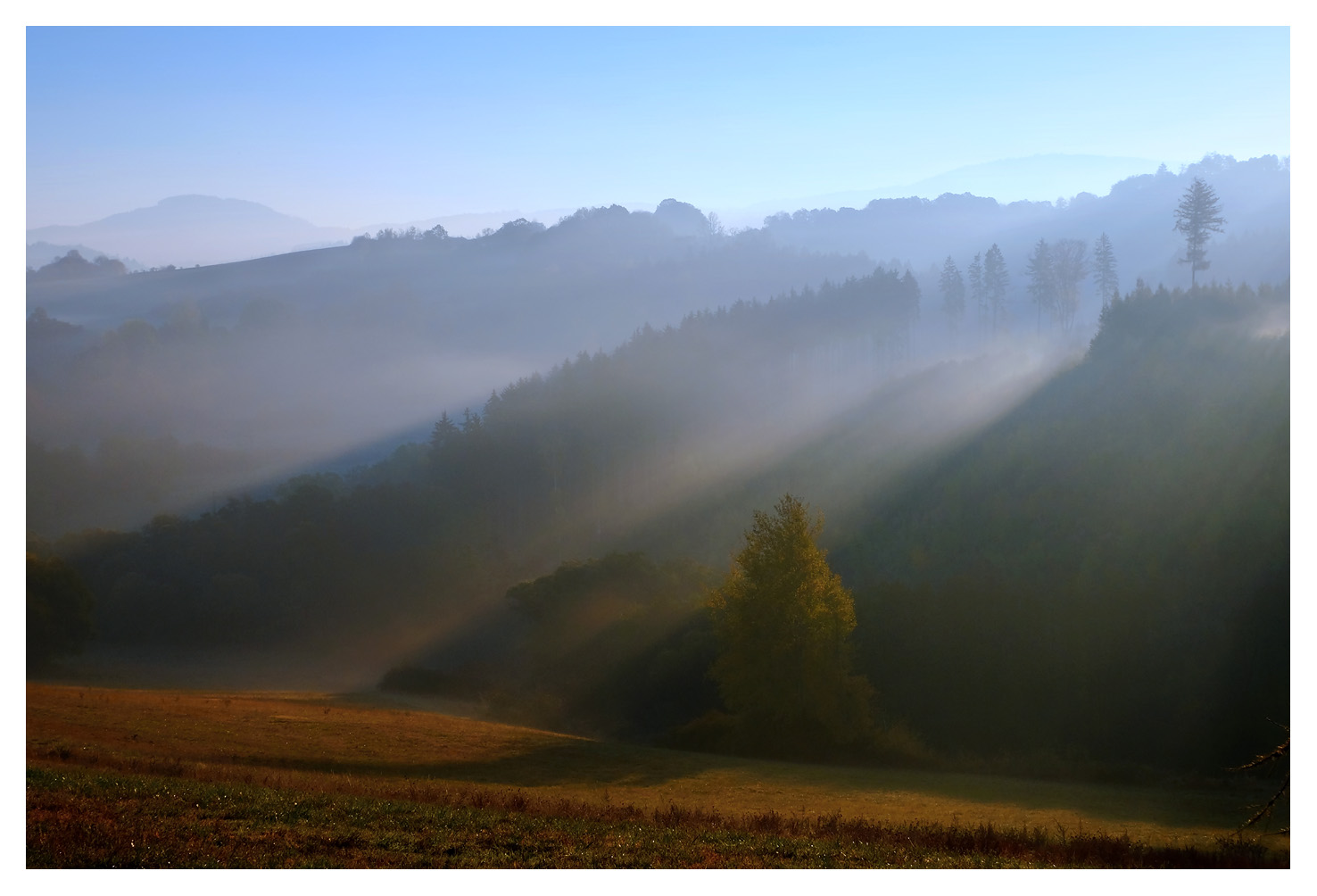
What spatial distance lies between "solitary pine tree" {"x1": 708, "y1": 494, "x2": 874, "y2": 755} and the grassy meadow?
4028 mm

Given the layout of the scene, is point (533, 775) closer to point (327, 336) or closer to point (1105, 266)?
point (1105, 266)

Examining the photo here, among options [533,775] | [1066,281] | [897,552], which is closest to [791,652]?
[533,775]

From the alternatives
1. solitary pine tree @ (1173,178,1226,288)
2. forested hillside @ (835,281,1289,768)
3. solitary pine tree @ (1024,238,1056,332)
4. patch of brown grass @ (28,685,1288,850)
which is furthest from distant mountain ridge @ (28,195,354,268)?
solitary pine tree @ (1024,238,1056,332)

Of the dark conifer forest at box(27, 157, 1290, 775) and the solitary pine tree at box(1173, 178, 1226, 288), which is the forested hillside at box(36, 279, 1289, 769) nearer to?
the dark conifer forest at box(27, 157, 1290, 775)

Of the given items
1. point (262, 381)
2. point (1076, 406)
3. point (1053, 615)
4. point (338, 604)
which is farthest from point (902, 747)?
point (262, 381)

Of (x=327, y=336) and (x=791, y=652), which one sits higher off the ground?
(x=327, y=336)

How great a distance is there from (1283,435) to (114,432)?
99.8m

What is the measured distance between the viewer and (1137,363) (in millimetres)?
55562

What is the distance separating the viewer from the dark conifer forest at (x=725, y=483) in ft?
114

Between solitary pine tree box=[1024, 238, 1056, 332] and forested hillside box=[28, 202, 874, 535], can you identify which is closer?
forested hillside box=[28, 202, 874, 535]

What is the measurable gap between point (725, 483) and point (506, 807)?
64.3 metres

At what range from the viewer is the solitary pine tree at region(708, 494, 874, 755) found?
32031 mm

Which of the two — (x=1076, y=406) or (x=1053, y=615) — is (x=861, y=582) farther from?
(x=1076, y=406)

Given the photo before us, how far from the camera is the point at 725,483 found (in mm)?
81312
